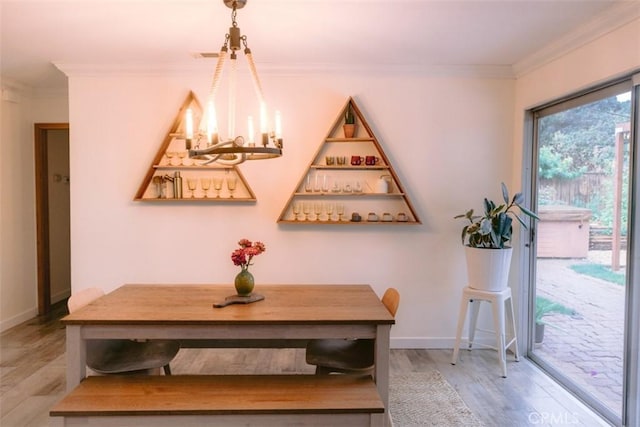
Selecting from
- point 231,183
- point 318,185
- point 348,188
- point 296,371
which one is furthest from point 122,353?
point 348,188

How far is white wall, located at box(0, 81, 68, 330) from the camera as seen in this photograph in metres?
4.23

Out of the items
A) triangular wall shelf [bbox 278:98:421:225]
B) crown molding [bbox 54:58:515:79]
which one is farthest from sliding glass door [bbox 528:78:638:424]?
triangular wall shelf [bbox 278:98:421:225]

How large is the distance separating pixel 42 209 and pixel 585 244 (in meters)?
5.26

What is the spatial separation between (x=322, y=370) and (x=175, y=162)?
90.3 inches

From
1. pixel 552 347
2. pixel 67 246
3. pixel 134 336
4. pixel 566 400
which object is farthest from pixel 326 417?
pixel 67 246

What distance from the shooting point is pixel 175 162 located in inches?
148

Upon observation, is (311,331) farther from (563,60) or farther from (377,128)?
(563,60)

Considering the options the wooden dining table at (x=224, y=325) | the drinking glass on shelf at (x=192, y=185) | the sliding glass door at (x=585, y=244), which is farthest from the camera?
the drinking glass on shelf at (x=192, y=185)

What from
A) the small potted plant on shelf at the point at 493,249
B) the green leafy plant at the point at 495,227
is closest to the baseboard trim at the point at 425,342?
the small potted plant on shelf at the point at 493,249

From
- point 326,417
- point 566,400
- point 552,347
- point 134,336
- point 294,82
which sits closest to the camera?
point 326,417

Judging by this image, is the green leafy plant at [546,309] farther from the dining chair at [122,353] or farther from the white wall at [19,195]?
the white wall at [19,195]

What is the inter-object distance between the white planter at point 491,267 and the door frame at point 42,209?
436cm

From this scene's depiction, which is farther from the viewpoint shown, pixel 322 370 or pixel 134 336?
pixel 322 370

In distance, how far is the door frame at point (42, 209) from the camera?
4.58m
